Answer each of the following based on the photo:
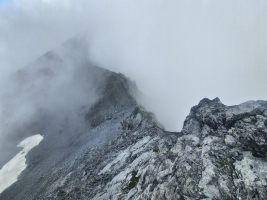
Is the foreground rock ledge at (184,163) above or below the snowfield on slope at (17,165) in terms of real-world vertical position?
below

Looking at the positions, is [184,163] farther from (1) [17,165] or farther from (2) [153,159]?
(1) [17,165]

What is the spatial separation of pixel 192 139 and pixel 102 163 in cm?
2052

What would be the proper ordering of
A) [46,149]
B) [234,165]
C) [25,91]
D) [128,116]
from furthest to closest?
1. [25,91]
2. [46,149]
3. [128,116]
4. [234,165]

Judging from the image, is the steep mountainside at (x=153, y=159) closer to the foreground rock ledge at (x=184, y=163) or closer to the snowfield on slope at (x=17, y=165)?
the foreground rock ledge at (x=184, y=163)

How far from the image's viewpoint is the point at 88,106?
126m

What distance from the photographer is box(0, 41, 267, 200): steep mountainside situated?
59.7 m

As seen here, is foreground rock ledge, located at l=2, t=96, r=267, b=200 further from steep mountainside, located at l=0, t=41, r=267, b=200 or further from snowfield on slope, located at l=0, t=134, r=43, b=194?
snowfield on slope, located at l=0, t=134, r=43, b=194

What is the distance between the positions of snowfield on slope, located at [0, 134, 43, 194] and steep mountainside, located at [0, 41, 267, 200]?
8.53 ft

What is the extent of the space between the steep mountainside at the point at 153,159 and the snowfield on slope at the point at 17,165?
2.60 meters

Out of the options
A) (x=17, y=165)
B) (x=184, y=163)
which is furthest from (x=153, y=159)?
(x=17, y=165)

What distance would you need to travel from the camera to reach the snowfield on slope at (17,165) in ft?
330

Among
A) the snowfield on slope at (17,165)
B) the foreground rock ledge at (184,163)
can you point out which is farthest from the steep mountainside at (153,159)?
the snowfield on slope at (17,165)

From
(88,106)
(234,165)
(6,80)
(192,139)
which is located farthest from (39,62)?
(234,165)

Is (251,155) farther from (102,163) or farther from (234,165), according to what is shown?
(102,163)
